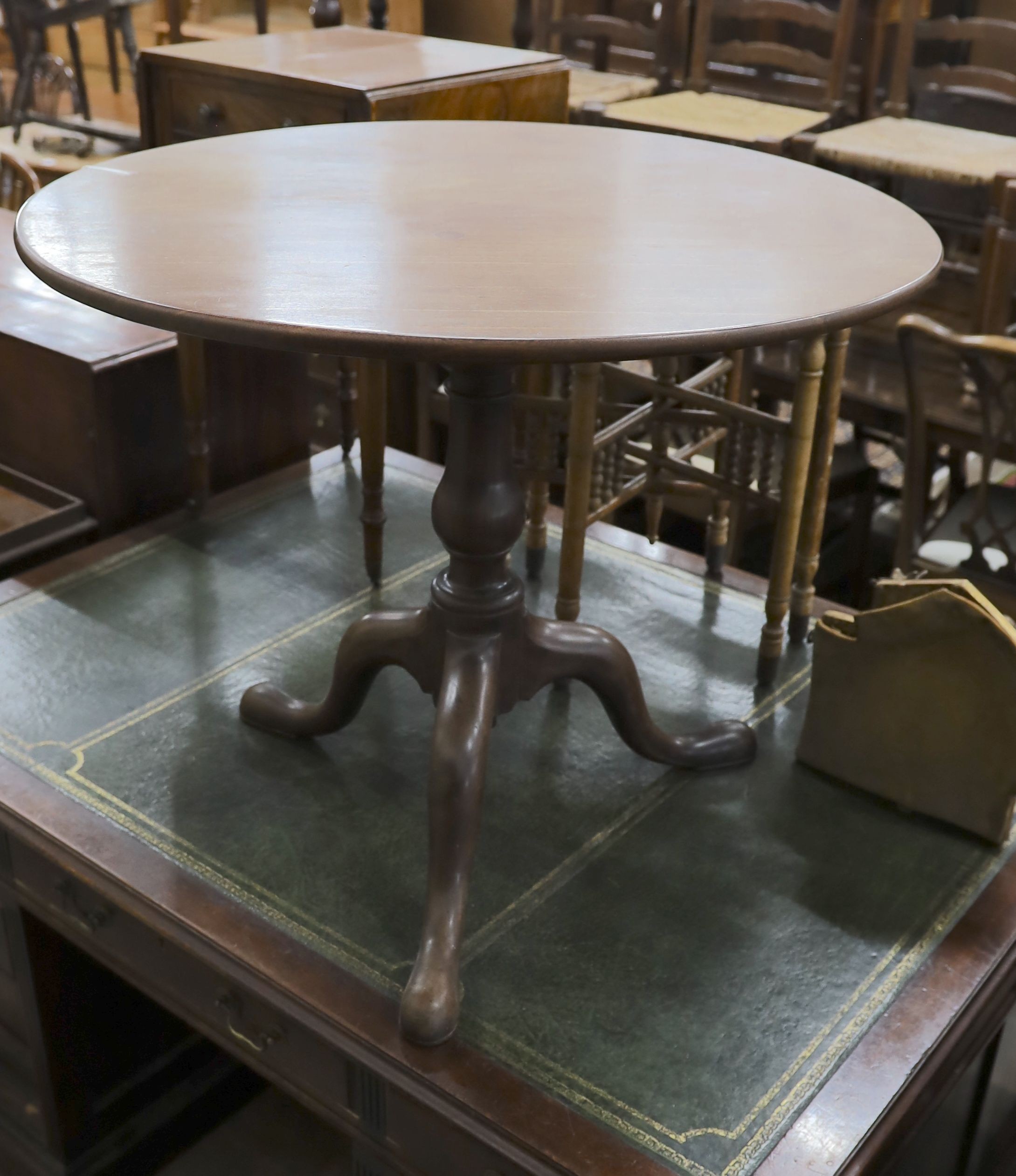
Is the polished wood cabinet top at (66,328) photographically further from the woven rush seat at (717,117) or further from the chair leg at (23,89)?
the chair leg at (23,89)

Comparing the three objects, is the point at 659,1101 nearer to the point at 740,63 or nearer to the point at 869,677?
the point at 869,677

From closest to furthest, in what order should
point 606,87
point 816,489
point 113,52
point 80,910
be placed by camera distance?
point 80,910 < point 816,489 < point 606,87 < point 113,52

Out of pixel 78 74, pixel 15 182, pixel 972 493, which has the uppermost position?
pixel 15 182

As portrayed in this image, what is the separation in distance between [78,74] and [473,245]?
4713mm

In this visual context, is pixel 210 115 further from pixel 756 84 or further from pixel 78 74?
pixel 78 74

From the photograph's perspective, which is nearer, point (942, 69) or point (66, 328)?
point (66, 328)

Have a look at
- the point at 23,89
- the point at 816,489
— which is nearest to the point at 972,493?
the point at 816,489

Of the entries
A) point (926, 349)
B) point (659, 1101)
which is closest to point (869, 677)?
point (659, 1101)

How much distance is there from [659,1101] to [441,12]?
15.0ft

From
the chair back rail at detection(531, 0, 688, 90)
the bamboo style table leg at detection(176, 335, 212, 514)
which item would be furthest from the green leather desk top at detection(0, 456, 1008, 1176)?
the chair back rail at detection(531, 0, 688, 90)

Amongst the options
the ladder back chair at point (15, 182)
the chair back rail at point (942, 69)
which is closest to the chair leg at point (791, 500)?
the ladder back chair at point (15, 182)

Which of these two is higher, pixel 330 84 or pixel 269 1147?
pixel 330 84

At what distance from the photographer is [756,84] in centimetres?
426

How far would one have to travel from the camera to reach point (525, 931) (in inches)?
54.3
